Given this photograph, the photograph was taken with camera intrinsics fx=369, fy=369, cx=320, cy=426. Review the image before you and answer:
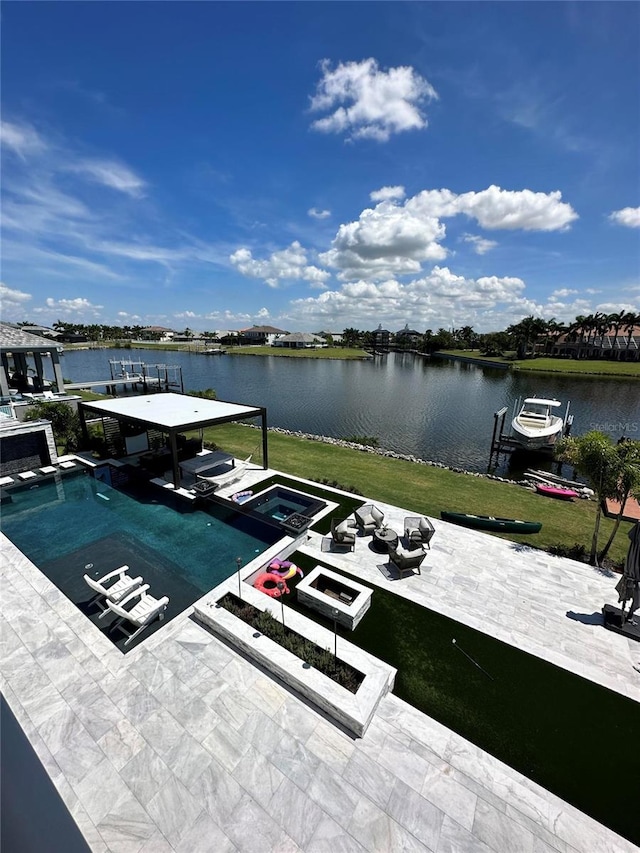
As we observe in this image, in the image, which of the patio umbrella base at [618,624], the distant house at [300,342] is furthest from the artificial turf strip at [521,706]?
the distant house at [300,342]

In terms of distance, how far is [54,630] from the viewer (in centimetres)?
762

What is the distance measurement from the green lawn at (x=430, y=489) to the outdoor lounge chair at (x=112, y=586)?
338 inches

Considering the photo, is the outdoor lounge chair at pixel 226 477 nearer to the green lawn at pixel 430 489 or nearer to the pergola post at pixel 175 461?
the pergola post at pixel 175 461

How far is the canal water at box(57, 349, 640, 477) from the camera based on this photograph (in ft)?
96.3

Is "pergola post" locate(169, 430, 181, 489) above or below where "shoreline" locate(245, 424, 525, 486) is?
above

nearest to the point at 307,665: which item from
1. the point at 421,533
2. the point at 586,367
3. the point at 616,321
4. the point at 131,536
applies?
the point at 421,533

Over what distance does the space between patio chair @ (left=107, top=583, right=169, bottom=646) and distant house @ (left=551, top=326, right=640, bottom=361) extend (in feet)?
341

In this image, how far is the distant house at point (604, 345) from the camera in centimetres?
8238

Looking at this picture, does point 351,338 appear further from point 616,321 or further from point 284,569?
point 284,569

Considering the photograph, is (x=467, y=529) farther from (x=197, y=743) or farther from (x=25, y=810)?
(x=25, y=810)

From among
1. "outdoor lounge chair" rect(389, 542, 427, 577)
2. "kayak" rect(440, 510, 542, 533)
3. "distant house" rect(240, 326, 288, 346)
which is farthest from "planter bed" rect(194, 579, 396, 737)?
"distant house" rect(240, 326, 288, 346)

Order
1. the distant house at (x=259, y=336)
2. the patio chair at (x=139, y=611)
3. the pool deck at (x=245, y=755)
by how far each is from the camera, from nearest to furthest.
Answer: the pool deck at (x=245, y=755), the patio chair at (x=139, y=611), the distant house at (x=259, y=336)

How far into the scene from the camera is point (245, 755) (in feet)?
17.9

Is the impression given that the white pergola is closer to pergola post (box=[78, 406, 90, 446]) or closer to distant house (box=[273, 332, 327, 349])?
pergola post (box=[78, 406, 90, 446])
